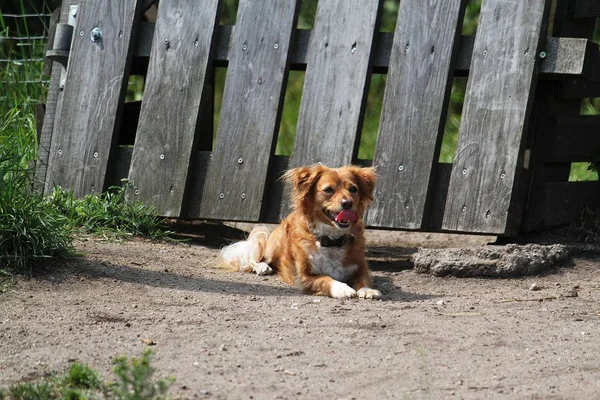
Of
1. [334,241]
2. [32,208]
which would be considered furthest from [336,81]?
[32,208]

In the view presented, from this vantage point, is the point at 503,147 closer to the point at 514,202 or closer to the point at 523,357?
the point at 514,202

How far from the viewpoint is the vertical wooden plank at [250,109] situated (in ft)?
23.3

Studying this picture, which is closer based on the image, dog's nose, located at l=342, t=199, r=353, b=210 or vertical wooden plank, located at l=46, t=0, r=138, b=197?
dog's nose, located at l=342, t=199, r=353, b=210

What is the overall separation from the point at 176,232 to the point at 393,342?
356 cm

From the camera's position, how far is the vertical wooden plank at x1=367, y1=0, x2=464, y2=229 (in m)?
6.68

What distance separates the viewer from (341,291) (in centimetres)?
599

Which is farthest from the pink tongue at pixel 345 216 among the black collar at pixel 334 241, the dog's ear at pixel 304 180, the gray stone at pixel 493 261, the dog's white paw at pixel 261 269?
the dog's white paw at pixel 261 269

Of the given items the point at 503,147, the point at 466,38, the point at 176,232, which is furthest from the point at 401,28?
the point at 176,232

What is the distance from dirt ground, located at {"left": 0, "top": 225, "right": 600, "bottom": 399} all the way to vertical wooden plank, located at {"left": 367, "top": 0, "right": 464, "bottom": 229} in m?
0.52

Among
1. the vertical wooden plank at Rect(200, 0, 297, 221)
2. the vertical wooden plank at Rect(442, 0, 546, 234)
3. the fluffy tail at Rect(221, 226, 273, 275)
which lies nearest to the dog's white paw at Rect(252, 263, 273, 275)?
the fluffy tail at Rect(221, 226, 273, 275)

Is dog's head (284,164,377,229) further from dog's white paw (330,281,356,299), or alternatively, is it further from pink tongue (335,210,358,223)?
dog's white paw (330,281,356,299)

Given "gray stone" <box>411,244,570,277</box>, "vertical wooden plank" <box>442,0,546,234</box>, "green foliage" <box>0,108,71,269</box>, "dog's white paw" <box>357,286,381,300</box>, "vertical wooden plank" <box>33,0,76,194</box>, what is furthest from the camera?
"vertical wooden plank" <box>33,0,76,194</box>

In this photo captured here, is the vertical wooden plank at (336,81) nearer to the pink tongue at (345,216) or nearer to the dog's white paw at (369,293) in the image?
the pink tongue at (345,216)

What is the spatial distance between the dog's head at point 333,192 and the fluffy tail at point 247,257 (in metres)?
0.59
